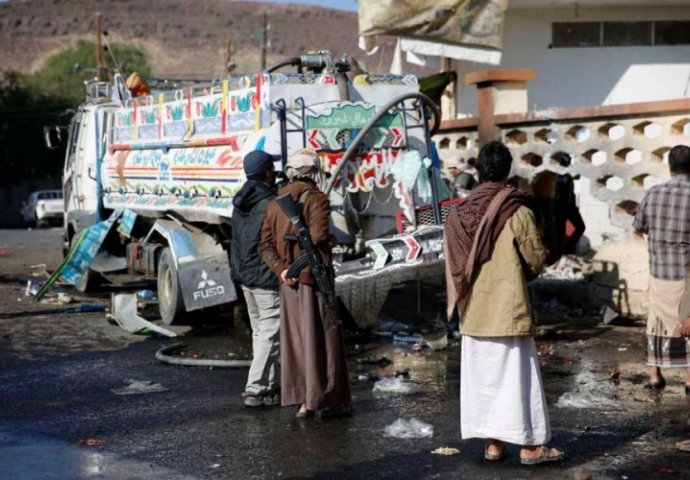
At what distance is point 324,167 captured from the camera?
34.3 ft

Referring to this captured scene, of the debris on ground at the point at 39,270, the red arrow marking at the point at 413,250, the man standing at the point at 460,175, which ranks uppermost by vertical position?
the man standing at the point at 460,175

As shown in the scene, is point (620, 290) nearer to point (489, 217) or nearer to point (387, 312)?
point (387, 312)

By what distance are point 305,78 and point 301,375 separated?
13.3ft

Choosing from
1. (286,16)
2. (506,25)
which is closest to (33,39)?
(286,16)

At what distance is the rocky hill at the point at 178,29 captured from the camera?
364 ft

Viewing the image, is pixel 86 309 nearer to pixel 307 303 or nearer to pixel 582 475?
pixel 307 303

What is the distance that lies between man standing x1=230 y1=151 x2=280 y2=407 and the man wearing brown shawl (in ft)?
6.56

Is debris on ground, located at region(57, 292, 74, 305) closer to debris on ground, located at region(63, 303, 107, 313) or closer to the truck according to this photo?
debris on ground, located at region(63, 303, 107, 313)

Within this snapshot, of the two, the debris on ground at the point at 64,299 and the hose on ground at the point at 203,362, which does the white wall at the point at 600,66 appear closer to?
the debris on ground at the point at 64,299

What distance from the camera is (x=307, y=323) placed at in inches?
286

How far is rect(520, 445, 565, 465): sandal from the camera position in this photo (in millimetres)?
6043

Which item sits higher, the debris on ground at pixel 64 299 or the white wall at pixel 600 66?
the white wall at pixel 600 66

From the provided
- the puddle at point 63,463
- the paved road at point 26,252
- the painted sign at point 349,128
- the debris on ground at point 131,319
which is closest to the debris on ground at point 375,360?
the painted sign at point 349,128

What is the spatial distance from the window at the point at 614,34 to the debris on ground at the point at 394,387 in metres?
9.63
